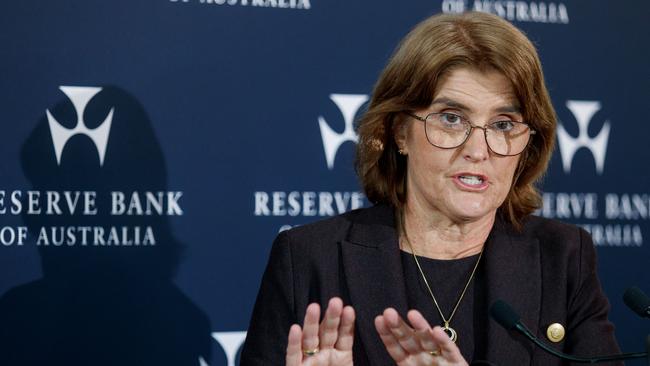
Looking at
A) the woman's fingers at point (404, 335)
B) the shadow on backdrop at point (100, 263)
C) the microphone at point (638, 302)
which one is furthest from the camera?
the shadow on backdrop at point (100, 263)

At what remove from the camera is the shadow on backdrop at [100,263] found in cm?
253

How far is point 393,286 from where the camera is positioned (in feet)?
6.64

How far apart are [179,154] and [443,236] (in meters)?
0.86

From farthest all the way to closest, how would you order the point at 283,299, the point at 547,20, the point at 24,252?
1. the point at 547,20
2. the point at 24,252
3. the point at 283,299

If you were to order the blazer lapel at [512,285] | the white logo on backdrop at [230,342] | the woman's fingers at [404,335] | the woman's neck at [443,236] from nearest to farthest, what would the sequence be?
the woman's fingers at [404,335] → the blazer lapel at [512,285] → the woman's neck at [443,236] → the white logo on backdrop at [230,342]

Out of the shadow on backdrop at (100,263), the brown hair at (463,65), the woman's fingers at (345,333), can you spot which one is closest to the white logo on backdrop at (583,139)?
the brown hair at (463,65)

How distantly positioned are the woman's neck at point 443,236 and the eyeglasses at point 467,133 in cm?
18

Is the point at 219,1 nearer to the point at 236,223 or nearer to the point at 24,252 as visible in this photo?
the point at 236,223

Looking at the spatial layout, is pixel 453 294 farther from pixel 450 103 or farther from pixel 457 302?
pixel 450 103

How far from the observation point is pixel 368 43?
2.81 m

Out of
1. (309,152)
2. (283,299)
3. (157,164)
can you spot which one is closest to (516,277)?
(283,299)

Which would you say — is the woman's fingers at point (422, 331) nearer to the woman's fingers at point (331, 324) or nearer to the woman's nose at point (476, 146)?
the woman's fingers at point (331, 324)

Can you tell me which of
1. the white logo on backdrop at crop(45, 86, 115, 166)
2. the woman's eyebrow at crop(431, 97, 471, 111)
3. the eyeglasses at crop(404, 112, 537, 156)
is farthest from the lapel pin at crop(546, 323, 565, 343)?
the white logo on backdrop at crop(45, 86, 115, 166)

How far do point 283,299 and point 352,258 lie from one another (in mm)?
173
